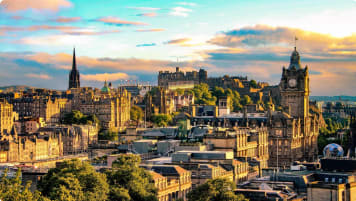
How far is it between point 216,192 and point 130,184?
9.04 m

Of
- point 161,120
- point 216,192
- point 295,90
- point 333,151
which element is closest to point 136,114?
point 161,120

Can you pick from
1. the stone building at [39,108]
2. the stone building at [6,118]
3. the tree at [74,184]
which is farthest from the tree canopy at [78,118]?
the tree at [74,184]

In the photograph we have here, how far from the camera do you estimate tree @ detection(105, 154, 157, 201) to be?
6322 cm

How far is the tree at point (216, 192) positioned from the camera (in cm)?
6048

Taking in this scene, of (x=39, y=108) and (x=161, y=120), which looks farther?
(x=39, y=108)

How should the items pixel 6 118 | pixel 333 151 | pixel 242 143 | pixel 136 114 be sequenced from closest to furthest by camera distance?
pixel 242 143 < pixel 333 151 < pixel 6 118 < pixel 136 114

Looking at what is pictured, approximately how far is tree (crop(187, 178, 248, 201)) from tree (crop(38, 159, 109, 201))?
8396 millimetres

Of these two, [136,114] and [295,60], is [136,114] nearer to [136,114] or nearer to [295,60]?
[136,114]

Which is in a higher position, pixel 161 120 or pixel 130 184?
pixel 161 120

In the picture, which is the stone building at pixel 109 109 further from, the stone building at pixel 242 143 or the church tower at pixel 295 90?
the stone building at pixel 242 143

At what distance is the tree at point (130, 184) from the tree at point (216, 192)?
4.99 meters

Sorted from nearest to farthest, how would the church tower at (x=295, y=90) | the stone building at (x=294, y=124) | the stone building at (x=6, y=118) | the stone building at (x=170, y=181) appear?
the stone building at (x=170, y=181) < the stone building at (x=294, y=124) < the church tower at (x=295, y=90) < the stone building at (x=6, y=118)

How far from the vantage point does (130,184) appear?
2586 inches

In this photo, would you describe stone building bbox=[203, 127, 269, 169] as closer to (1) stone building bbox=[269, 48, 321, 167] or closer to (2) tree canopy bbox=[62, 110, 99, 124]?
(1) stone building bbox=[269, 48, 321, 167]
